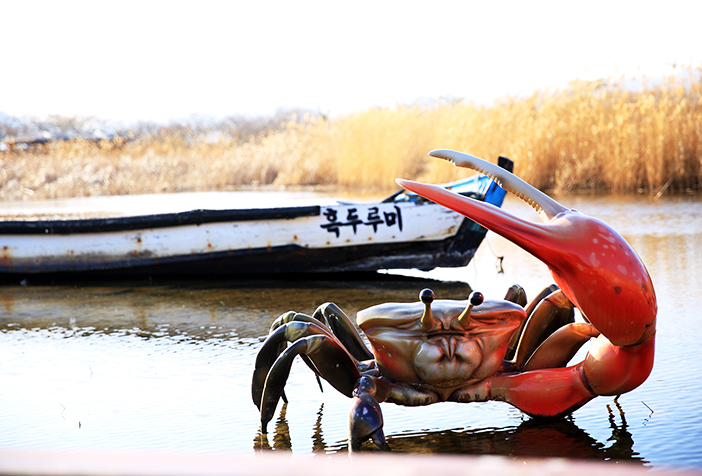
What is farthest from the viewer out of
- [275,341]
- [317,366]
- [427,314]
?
[275,341]

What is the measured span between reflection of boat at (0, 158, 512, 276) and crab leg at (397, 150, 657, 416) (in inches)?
174

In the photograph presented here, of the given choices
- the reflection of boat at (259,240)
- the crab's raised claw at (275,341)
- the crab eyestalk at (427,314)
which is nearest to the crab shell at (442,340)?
the crab eyestalk at (427,314)

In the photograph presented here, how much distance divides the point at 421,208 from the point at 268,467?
6570 millimetres

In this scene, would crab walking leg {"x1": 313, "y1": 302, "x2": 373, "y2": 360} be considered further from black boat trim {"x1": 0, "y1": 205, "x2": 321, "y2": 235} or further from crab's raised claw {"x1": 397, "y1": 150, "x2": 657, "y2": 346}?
black boat trim {"x1": 0, "y1": 205, "x2": 321, "y2": 235}

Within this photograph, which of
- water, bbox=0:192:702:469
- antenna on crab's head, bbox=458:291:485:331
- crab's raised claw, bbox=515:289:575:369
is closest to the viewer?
antenna on crab's head, bbox=458:291:485:331

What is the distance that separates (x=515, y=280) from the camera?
6.46 m

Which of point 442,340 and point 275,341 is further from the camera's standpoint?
point 275,341

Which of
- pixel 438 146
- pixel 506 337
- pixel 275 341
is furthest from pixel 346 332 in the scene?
pixel 438 146

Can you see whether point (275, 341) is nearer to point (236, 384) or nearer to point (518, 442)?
point (236, 384)

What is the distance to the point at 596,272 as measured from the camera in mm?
2357

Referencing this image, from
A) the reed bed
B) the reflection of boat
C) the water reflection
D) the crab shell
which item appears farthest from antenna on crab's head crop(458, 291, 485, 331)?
the reed bed

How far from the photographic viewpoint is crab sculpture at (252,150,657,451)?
7.79ft

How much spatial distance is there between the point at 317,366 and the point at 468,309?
2.10 ft

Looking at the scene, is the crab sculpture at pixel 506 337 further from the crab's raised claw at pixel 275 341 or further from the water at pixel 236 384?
the water at pixel 236 384
